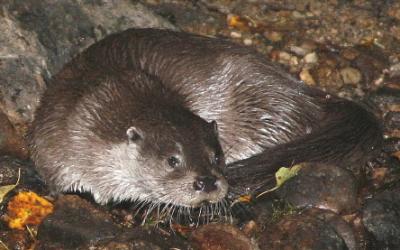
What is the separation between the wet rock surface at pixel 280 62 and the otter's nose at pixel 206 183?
0.18 m

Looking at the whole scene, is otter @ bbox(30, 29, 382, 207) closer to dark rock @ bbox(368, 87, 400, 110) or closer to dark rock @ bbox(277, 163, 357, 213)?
dark rock @ bbox(277, 163, 357, 213)

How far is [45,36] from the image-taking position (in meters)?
4.37

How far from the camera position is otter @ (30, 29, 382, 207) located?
342 centimetres

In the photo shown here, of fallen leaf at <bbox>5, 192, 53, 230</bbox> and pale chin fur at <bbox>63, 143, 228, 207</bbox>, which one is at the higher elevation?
pale chin fur at <bbox>63, 143, 228, 207</bbox>

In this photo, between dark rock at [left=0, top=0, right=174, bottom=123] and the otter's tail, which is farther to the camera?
dark rock at [left=0, top=0, right=174, bottom=123]

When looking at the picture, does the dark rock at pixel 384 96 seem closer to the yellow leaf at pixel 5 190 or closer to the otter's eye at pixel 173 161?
the otter's eye at pixel 173 161

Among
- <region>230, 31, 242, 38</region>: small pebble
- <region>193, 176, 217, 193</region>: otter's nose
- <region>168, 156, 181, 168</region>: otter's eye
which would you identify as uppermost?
<region>168, 156, 181, 168</region>: otter's eye

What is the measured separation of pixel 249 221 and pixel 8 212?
105 cm

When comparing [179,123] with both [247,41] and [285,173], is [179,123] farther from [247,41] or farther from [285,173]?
[247,41]

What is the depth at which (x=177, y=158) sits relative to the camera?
132 inches

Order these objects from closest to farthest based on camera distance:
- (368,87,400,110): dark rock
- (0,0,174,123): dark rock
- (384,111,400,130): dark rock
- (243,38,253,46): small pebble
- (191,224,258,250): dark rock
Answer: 1. (191,224,258,250): dark rock
2. (0,0,174,123): dark rock
3. (384,111,400,130): dark rock
4. (368,87,400,110): dark rock
5. (243,38,253,46): small pebble

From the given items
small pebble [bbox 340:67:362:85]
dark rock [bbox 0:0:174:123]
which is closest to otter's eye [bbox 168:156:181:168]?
dark rock [bbox 0:0:174:123]

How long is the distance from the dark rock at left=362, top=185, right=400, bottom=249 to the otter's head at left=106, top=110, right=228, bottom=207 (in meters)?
0.62

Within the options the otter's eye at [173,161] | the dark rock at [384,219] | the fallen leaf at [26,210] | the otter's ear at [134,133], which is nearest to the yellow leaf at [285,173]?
the dark rock at [384,219]
